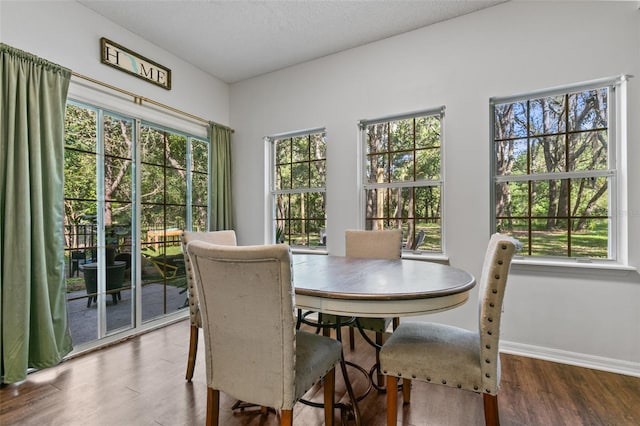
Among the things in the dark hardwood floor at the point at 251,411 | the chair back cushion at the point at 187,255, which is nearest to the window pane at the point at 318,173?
the chair back cushion at the point at 187,255

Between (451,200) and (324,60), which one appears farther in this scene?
(324,60)

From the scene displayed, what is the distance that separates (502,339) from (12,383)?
3.63 meters

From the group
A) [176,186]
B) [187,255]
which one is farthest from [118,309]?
[187,255]

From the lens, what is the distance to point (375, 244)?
259 cm

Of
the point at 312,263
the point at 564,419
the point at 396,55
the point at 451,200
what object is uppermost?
the point at 396,55

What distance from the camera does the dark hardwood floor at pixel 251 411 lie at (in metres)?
1.69

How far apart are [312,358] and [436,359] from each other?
54 cm

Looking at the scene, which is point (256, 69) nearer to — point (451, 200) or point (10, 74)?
point (10, 74)

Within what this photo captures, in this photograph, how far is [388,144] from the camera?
3.20 meters

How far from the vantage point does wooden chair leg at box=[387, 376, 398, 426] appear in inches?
53.8

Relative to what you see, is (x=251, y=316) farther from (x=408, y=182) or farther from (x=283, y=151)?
(x=283, y=151)

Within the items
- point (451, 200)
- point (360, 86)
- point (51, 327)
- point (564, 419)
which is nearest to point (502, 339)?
point (564, 419)

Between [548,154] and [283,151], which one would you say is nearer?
[548,154]

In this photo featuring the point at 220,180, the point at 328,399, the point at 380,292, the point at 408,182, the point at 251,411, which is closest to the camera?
the point at 380,292
